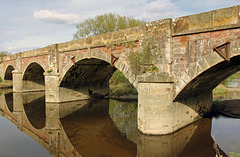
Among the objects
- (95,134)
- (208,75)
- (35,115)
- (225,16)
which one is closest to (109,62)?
(95,134)

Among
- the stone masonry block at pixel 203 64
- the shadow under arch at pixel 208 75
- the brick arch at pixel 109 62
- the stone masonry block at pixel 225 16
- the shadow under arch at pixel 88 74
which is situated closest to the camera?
the stone masonry block at pixel 225 16

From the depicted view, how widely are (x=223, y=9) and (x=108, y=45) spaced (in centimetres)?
601

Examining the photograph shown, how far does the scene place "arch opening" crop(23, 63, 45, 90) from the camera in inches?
874

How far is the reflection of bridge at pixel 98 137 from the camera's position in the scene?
6891mm

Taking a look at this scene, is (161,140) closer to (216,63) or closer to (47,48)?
(216,63)

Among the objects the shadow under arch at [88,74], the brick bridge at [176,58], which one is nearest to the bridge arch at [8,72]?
the shadow under arch at [88,74]

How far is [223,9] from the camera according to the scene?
20.5ft

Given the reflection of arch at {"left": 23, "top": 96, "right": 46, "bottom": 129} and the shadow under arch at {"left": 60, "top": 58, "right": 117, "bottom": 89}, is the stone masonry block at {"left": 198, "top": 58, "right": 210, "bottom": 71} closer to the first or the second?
the shadow under arch at {"left": 60, "top": 58, "right": 117, "bottom": 89}

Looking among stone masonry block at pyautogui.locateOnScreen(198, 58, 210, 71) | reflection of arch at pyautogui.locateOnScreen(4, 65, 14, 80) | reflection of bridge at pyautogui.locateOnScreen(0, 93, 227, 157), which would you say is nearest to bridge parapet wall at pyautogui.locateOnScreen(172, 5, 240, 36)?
stone masonry block at pyautogui.locateOnScreen(198, 58, 210, 71)

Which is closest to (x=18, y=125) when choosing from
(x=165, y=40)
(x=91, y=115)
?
(x=91, y=115)

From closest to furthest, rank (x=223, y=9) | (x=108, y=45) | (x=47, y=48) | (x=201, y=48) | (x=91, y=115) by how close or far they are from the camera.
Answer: (x=223, y=9)
(x=201, y=48)
(x=108, y=45)
(x=91, y=115)
(x=47, y=48)

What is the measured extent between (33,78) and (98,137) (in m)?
18.4

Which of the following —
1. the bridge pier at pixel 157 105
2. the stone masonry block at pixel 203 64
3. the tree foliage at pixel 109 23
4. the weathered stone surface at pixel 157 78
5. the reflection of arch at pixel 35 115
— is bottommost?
the reflection of arch at pixel 35 115

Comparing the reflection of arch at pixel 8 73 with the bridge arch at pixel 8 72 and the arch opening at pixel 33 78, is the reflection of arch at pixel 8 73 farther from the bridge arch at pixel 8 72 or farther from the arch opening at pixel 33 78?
the arch opening at pixel 33 78
